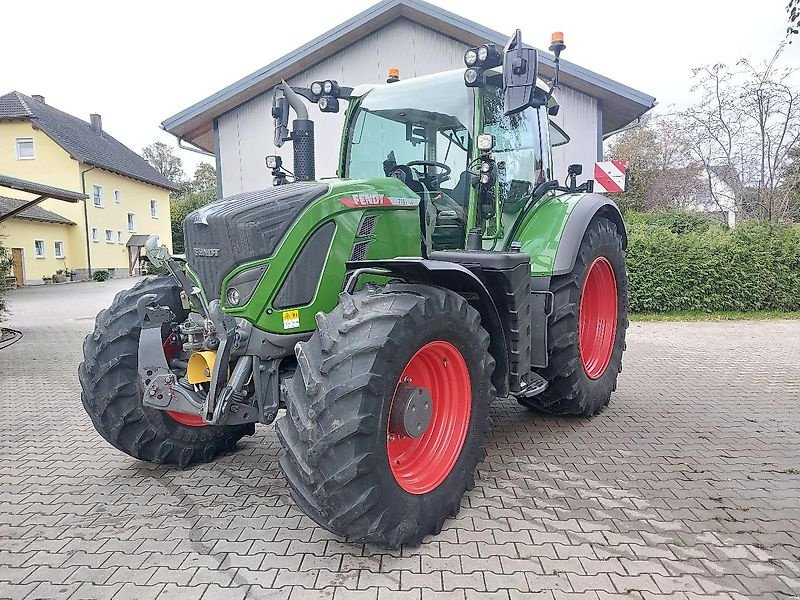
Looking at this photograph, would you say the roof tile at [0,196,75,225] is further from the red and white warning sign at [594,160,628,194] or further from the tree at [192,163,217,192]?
the tree at [192,163,217,192]

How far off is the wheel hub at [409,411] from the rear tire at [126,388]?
5.13 ft

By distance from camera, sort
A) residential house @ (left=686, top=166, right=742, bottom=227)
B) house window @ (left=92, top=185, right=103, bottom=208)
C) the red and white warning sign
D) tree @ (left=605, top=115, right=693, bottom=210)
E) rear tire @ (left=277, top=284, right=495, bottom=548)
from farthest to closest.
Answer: house window @ (left=92, top=185, right=103, bottom=208) < tree @ (left=605, top=115, right=693, bottom=210) < residential house @ (left=686, top=166, right=742, bottom=227) < the red and white warning sign < rear tire @ (left=277, top=284, right=495, bottom=548)

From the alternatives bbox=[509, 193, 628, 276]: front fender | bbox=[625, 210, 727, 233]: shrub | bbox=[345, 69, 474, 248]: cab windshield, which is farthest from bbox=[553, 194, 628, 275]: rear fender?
bbox=[625, 210, 727, 233]: shrub

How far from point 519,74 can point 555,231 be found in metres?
1.33

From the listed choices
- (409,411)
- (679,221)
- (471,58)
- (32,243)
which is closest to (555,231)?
(471,58)

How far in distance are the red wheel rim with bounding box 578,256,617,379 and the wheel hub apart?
96.2 inches

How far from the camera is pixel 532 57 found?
318 cm

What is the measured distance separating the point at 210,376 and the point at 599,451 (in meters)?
2.61

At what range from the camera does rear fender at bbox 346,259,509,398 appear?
2.89m

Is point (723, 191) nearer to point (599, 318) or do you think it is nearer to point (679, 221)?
point (679, 221)

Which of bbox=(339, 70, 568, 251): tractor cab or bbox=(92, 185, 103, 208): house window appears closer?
bbox=(339, 70, 568, 251): tractor cab

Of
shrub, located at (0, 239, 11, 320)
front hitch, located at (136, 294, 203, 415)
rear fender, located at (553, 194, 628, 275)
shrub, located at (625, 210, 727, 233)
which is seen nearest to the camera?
front hitch, located at (136, 294, 203, 415)

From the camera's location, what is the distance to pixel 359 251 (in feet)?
10.7

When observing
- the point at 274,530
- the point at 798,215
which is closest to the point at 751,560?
the point at 274,530
